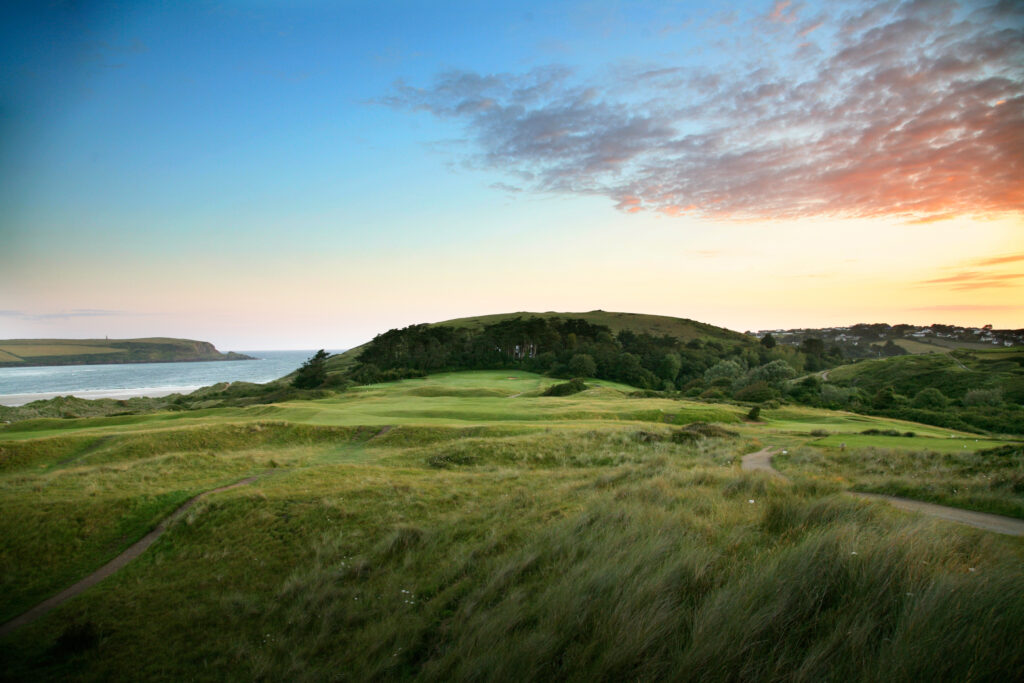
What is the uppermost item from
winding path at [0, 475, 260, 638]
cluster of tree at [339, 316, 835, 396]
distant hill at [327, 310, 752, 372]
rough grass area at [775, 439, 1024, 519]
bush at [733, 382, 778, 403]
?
distant hill at [327, 310, 752, 372]

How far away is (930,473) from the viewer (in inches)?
542

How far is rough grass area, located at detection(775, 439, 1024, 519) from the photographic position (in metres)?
10.2

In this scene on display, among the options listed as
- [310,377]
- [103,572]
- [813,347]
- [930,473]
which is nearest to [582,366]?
[310,377]

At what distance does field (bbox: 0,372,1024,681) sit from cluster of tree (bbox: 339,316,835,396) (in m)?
68.6

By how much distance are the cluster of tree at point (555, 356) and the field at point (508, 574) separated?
225 ft

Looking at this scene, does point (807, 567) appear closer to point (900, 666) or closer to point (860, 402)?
point (900, 666)

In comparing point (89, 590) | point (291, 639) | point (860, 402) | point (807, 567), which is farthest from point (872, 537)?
point (860, 402)

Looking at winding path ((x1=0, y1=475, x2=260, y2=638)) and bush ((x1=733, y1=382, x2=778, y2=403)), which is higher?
winding path ((x1=0, y1=475, x2=260, y2=638))

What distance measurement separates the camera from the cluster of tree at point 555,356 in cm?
9000

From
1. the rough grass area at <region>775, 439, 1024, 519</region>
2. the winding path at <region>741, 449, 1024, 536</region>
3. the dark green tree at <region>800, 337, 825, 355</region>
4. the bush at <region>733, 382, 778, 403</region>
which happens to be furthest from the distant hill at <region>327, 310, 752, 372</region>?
the winding path at <region>741, 449, 1024, 536</region>

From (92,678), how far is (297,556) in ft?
13.2

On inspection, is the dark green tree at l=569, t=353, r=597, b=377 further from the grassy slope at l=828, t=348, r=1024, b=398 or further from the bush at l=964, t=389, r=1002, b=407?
the bush at l=964, t=389, r=1002, b=407

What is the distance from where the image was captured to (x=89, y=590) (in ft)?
31.8

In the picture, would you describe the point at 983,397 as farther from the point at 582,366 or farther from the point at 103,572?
the point at 103,572
